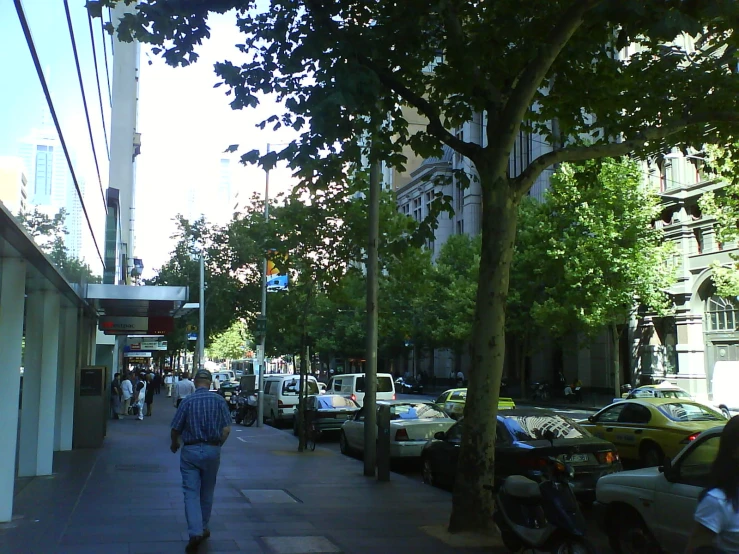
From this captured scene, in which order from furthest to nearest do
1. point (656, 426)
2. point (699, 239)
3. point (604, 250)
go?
point (699, 239) < point (604, 250) < point (656, 426)

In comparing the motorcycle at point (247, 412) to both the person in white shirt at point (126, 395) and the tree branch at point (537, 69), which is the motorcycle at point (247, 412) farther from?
the tree branch at point (537, 69)

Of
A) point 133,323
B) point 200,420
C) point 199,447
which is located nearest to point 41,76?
point 200,420

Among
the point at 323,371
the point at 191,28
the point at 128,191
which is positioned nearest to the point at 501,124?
the point at 191,28

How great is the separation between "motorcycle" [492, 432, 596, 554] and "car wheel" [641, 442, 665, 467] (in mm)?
7352

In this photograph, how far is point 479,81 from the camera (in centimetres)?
955

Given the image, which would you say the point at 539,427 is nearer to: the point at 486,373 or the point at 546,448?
the point at 546,448

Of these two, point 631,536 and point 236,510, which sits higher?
point 631,536

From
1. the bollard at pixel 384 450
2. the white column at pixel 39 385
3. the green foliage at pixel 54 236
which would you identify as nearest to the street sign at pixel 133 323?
the green foliage at pixel 54 236

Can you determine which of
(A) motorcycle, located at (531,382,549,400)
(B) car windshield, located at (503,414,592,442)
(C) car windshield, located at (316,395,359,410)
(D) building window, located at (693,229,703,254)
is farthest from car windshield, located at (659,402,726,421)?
(A) motorcycle, located at (531,382,549,400)

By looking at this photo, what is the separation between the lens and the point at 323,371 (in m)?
92.9

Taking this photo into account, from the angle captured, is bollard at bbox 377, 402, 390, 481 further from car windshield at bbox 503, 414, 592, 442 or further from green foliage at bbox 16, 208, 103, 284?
green foliage at bbox 16, 208, 103, 284

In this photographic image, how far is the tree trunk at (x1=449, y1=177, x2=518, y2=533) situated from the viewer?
8.83 metres

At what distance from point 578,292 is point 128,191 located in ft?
111

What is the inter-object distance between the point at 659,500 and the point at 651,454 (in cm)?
797
